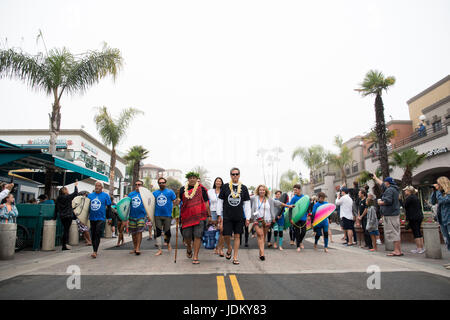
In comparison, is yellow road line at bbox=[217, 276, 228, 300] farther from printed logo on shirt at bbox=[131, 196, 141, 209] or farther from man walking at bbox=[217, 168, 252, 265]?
printed logo on shirt at bbox=[131, 196, 141, 209]

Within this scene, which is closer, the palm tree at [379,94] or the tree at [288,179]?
the palm tree at [379,94]

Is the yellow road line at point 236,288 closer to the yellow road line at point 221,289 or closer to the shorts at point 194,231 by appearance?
the yellow road line at point 221,289

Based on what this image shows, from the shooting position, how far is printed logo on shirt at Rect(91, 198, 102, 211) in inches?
311

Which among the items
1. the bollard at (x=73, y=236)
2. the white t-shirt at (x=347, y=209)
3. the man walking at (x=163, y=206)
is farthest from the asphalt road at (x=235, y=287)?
the bollard at (x=73, y=236)

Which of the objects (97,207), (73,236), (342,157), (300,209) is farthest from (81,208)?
(342,157)

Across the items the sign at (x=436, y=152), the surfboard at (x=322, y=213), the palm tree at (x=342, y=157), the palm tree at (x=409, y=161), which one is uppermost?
the palm tree at (x=342, y=157)

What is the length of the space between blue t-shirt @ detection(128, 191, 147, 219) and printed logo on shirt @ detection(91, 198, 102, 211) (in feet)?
2.83

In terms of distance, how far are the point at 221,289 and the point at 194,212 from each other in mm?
2438

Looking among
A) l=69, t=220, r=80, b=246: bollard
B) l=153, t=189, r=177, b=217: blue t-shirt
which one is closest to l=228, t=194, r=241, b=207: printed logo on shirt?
l=153, t=189, r=177, b=217: blue t-shirt

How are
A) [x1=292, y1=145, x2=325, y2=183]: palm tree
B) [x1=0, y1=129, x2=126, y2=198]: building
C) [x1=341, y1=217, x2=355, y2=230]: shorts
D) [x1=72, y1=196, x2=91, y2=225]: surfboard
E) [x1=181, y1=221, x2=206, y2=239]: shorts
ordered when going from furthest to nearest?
1. [x1=292, y1=145, x2=325, y2=183]: palm tree
2. [x1=0, y1=129, x2=126, y2=198]: building
3. [x1=341, y1=217, x2=355, y2=230]: shorts
4. [x1=72, y1=196, x2=91, y2=225]: surfboard
5. [x1=181, y1=221, x2=206, y2=239]: shorts

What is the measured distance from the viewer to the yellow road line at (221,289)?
385 cm

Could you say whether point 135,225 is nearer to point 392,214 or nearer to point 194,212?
point 194,212

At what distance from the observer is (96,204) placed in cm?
795

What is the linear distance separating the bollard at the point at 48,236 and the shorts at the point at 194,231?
5104 millimetres
